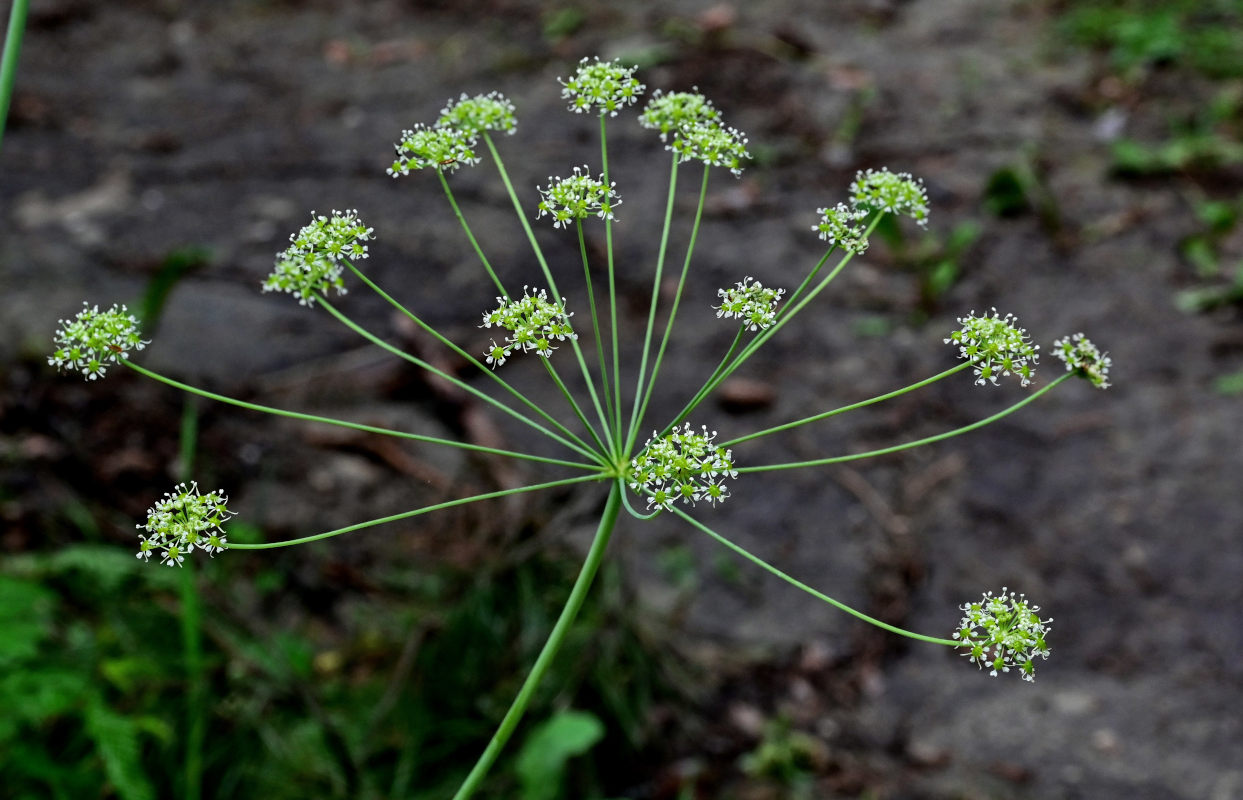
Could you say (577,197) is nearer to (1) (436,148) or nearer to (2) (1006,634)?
(1) (436,148)

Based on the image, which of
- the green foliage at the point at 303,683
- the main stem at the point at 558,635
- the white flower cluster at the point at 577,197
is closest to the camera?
the main stem at the point at 558,635

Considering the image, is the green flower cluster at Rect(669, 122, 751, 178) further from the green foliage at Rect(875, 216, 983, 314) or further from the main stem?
the green foliage at Rect(875, 216, 983, 314)

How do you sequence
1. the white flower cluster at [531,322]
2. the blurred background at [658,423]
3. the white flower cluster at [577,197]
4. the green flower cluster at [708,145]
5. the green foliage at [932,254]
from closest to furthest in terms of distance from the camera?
the white flower cluster at [531,322], the white flower cluster at [577,197], the green flower cluster at [708,145], the blurred background at [658,423], the green foliage at [932,254]

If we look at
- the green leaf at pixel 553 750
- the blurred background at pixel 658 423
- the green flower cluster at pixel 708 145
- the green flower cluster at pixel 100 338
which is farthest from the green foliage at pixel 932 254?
the green flower cluster at pixel 100 338

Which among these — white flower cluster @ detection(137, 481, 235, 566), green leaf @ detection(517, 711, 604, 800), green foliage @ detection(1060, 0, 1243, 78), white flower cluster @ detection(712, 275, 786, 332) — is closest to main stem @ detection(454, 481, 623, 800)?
white flower cluster @ detection(712, 275, 786, 332)

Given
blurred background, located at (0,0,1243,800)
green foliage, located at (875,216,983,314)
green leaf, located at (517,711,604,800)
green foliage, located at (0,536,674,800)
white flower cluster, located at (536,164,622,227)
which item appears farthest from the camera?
green foliage, located at (875,216,983,314)

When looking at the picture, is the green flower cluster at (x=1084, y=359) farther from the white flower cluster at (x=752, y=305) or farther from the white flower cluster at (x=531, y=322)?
the white flower cluster at (x=531, y=322)
